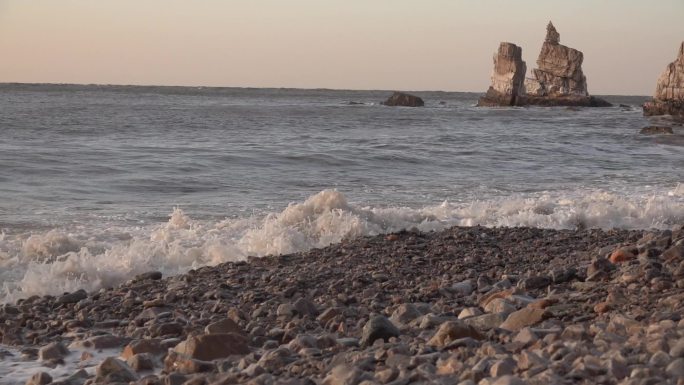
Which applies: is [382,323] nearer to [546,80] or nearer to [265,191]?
[265,191]

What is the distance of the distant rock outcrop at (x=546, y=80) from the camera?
60875 millimetres

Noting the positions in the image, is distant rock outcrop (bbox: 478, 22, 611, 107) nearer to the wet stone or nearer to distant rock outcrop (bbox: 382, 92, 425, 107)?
distant rock outcrop (bbox: 382, 92, 425, 107)

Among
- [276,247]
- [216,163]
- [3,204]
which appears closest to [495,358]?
[276,247]

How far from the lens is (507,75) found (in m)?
Result: 63.2

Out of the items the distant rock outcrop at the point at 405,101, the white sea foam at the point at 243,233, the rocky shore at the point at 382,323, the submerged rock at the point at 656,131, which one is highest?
the rocky shore at the point at 382,323

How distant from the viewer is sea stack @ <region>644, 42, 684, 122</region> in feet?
142

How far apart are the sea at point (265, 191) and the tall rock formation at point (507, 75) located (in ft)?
110

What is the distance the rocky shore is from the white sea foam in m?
0.62

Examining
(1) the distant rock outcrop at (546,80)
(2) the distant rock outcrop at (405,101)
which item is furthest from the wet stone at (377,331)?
(2) the distant rock outcrop at (405,101)

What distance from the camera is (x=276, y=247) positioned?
8812 mm

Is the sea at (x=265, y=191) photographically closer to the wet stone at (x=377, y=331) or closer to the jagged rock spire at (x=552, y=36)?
the wet stone at (x=377, y=331)

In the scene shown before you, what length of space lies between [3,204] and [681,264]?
9237 mm

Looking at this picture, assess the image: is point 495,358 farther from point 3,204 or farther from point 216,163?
point 216,163

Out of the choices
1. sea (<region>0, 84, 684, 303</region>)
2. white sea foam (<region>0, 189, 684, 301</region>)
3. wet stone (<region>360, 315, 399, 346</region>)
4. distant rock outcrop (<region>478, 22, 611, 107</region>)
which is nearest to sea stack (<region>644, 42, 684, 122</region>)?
distant rock outcrop (<region>478, 22, 611, 107</region>)
